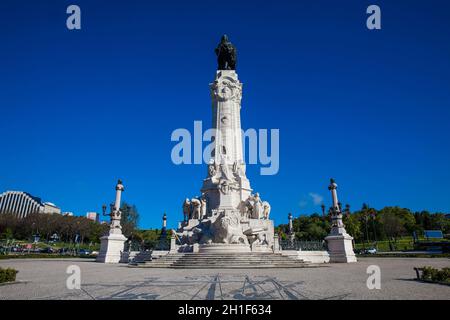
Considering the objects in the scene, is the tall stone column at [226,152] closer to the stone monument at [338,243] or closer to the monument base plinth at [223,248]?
the monument base plinth at [223,248]

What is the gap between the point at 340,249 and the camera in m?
27.7

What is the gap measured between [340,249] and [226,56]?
91.8 feet

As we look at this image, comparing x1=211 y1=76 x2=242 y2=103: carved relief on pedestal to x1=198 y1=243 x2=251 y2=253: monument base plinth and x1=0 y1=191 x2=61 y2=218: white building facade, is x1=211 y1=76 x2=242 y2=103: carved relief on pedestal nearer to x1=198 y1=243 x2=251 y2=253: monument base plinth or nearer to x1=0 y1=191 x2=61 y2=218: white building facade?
x1=198 y1=243 x2=251 y2=253: monument base plinth

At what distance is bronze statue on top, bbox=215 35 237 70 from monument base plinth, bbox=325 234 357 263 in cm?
Result: 2531

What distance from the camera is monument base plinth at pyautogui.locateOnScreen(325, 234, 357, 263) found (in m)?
27.0

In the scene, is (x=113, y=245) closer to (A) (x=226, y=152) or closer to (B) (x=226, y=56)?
(A) (x=226, y=152)

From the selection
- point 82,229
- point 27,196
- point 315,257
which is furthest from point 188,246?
point 27,196

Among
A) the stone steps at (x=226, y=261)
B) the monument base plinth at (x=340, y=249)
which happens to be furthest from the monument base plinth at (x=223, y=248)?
the monument base plinth at (x=340, y=249)

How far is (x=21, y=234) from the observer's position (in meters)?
77.4

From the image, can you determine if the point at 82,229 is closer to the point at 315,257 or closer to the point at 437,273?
the point at 315,257

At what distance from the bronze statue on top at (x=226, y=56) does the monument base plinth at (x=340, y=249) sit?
83.0 feet

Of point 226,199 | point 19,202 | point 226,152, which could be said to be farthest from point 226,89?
point 19,202
